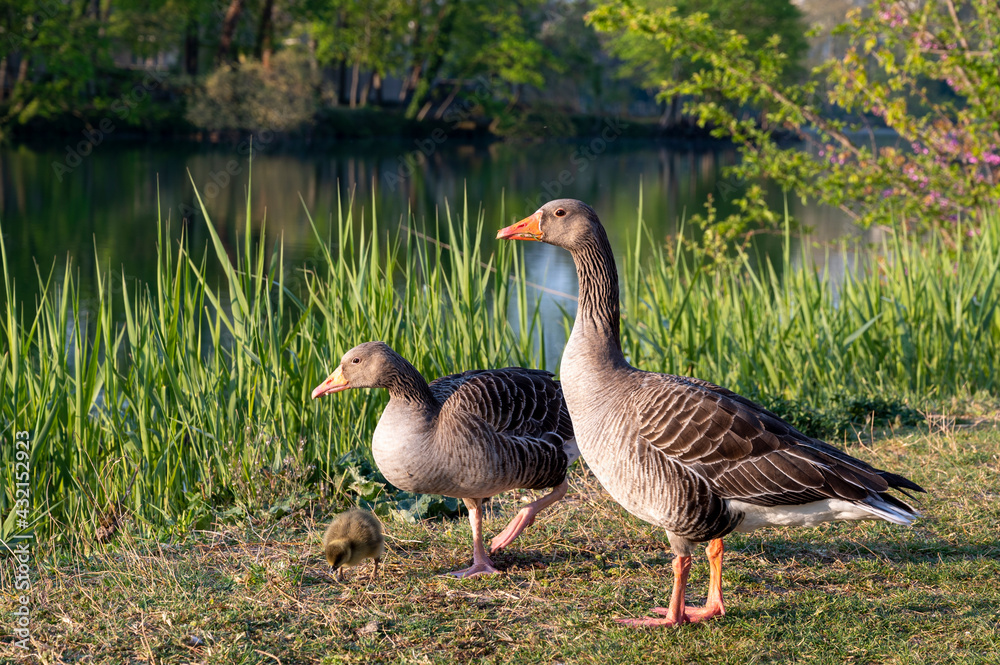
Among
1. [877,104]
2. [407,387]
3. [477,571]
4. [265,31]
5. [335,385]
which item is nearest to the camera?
[477,571]

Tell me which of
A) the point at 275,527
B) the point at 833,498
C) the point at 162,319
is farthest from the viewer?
the point at 162,319

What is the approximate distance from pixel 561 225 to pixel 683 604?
1.96 meters

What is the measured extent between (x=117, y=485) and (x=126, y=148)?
4545 cm

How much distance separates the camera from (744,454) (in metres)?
3.90

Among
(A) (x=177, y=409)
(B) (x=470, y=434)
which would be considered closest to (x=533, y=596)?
(B) (x=470, y=434)

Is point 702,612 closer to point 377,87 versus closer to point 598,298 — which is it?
point 598,298

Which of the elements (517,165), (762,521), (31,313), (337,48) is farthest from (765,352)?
(337,48)

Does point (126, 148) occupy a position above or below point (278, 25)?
below

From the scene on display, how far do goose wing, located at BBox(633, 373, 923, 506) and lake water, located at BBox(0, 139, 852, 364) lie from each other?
406 inches

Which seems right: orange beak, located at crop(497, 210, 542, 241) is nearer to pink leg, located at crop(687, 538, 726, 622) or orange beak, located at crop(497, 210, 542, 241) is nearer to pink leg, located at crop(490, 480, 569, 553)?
pink leg, located at crop(490, 480, 569, 553)

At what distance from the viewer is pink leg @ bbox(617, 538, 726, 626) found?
402cm

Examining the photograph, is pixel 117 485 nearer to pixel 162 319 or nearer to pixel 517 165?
pixel 162 319

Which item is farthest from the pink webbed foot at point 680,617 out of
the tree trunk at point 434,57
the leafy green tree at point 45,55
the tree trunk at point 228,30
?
the tree trunk at point 434,57

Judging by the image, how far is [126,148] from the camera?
152 ft
